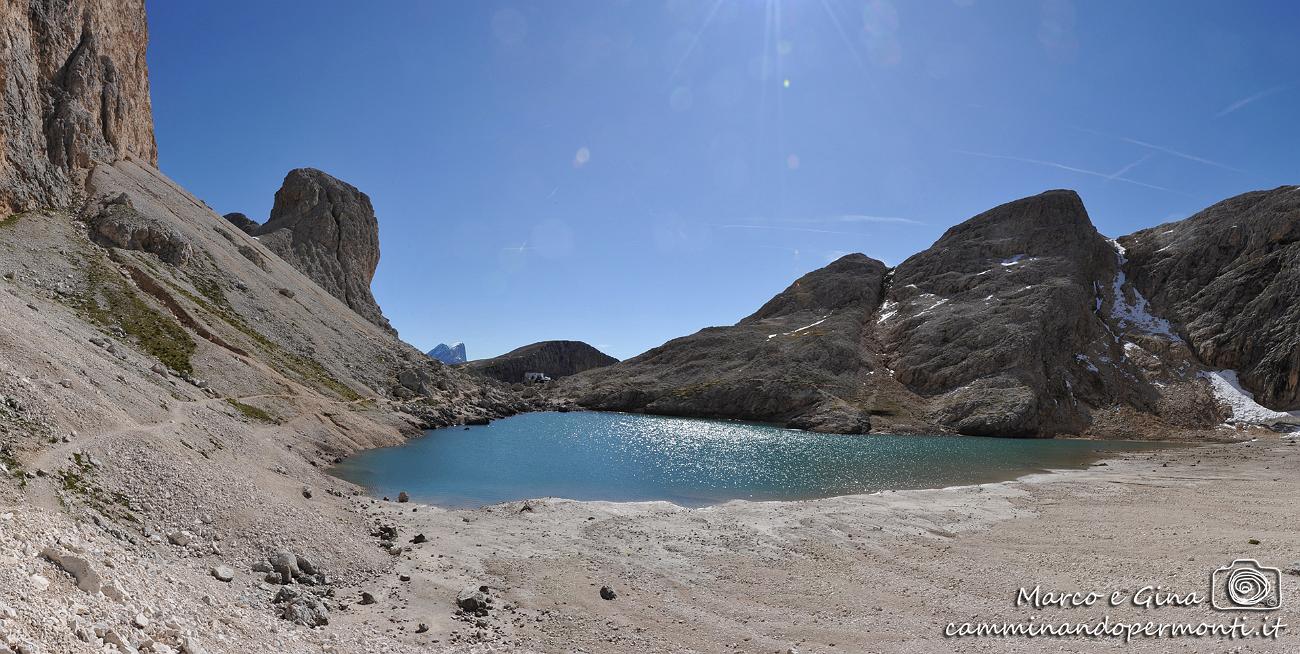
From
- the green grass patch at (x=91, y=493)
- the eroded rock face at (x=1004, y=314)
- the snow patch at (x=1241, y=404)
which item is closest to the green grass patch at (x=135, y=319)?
the green grass patch at (x=91, y=493)

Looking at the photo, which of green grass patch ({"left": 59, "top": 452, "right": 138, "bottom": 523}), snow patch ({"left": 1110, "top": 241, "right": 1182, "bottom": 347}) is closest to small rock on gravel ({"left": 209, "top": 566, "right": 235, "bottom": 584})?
green grass patch ({"left": 59, "top": 452, "right": 138, "bottom": 523})

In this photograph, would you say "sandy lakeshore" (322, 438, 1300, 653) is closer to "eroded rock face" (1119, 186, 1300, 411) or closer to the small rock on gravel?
the small rock on gravel

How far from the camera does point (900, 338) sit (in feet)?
425

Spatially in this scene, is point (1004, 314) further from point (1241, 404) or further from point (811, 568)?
point (811, 568)

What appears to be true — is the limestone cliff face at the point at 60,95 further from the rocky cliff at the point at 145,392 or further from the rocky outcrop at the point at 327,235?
the rocky outcrop at the point at 327,235

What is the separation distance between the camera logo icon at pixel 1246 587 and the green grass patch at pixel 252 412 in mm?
49660

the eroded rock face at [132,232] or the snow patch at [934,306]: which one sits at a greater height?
the snow patch at [934,306]

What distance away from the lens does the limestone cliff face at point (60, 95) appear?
5200 cm

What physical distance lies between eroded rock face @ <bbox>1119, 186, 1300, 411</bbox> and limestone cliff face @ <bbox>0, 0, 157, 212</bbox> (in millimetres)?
161406

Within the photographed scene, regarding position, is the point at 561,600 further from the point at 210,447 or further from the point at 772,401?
the point at 772,401

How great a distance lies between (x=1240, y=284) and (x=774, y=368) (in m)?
87.6

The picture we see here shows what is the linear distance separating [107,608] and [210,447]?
1890 centimetres

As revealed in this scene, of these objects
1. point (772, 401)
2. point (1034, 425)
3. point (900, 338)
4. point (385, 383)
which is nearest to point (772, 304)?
point (900, 338)

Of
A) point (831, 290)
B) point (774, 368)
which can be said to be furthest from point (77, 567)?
point (831, 290)
